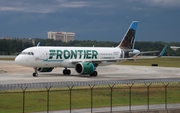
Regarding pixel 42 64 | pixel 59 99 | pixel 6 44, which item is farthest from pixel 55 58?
pixel 6 44

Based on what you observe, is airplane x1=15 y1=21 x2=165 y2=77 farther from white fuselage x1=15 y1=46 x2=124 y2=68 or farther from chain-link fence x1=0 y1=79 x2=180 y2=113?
chain-link fence x1=0 y1=79 x2=180 y2=113

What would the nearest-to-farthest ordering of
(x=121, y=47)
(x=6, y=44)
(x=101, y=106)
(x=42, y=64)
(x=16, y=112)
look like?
(x=16, y=112) → (x=101, y=106) → (x=42, y=64) → (x=121, y=47) → (x=6, y=44)

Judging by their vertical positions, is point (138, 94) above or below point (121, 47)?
below

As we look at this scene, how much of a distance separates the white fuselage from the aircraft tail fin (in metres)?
5.28

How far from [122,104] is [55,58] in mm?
25675

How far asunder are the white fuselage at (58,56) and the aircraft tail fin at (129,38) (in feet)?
17.3

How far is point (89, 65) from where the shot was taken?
54.4m

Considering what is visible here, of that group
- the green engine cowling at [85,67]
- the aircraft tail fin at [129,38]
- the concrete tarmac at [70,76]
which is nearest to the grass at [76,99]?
the concrete tarmac at [70,76]

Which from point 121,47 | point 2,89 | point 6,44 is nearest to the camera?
point 2,89

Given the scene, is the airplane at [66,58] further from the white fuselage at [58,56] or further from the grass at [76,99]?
the grass at [76,99]

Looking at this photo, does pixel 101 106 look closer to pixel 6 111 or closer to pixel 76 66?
pixel 6 111

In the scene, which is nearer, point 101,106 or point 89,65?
point 101,106

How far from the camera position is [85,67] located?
2120 inches

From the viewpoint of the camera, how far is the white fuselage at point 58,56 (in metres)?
51.8
